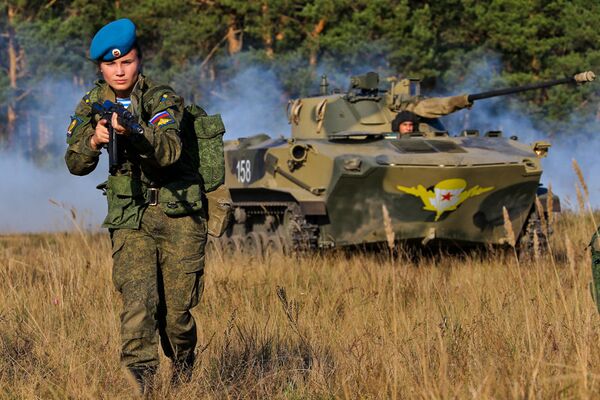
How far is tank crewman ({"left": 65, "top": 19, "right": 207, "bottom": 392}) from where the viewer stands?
496 cm

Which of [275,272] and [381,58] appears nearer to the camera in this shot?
[275,272]

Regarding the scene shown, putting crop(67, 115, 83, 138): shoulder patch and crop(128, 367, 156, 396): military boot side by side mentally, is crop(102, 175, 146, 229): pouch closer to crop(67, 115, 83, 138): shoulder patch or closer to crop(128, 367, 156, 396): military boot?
crop(67, 115, 83, 138): shoulder patch

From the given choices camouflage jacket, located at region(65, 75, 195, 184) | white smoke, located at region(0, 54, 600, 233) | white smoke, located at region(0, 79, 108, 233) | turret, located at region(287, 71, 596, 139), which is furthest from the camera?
white smoke, located at region(0, 79, 108, 233)

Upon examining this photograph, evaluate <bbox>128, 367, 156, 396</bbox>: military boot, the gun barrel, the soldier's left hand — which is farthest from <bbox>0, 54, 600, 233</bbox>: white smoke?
the soldier's left hand

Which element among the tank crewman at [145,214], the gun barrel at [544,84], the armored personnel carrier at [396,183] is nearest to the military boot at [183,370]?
the tank crewman at [145,214]

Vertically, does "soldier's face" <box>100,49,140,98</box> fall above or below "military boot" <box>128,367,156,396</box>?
above

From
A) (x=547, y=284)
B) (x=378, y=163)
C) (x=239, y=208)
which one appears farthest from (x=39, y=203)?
(x=547, y=284)

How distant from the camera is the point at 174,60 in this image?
3200cm

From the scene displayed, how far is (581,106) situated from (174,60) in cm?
1044

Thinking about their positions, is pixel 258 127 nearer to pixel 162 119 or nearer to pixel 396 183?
pixel 396 183


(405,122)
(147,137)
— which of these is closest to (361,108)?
(405,122)

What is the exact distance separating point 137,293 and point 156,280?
0.12 m

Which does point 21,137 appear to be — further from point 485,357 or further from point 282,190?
point 485,357

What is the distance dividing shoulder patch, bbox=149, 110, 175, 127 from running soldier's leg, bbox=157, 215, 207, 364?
0.43m
